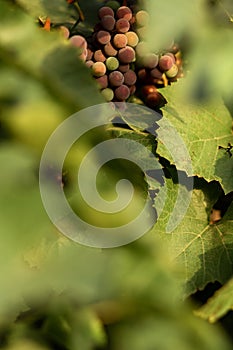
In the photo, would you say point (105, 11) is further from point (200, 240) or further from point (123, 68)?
point (200, 240)

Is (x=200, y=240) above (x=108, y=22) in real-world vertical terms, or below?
below

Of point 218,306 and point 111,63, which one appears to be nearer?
point 218,306

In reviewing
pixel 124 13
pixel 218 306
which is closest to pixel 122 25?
pixel 124 13

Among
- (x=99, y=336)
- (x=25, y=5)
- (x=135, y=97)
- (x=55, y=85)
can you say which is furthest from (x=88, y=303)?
(x=135, y=97)

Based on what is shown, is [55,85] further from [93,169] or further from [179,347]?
[179,347]

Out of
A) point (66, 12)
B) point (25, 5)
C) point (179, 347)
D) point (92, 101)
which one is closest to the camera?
point (179, 347)

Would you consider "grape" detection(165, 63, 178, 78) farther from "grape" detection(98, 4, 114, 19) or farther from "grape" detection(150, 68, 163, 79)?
"grape" detection(98, 4, 114, 19)
